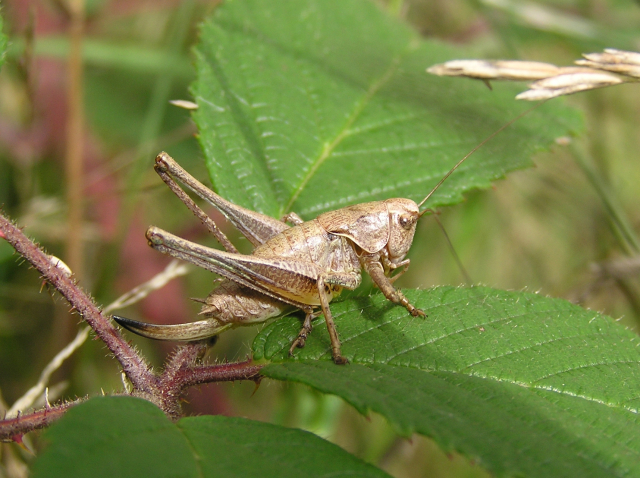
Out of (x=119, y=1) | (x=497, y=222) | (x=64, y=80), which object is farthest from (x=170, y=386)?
(x=119, y=1)

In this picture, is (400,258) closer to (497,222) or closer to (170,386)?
(170,386)

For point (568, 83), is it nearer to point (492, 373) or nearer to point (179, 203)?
point (492, 373)

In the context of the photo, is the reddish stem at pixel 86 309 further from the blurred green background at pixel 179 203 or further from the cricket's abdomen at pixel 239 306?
the blurred green background at pixel 179 203

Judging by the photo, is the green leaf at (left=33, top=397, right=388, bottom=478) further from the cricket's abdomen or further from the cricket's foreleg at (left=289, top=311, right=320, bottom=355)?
the cricket's abdomen

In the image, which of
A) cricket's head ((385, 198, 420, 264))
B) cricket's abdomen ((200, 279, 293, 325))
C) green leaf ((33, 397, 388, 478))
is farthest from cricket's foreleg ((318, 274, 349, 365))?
cricket's head ((385, 198, 420, 264))

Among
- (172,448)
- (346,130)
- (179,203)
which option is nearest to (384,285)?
(346,130)

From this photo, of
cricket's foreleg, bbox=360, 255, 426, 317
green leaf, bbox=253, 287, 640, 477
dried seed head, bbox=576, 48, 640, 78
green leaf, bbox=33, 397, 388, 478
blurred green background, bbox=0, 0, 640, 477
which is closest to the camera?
green leaf, bbox=33, 397, 388, 478

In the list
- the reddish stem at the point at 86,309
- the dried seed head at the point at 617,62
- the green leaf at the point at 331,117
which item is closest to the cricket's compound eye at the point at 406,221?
the green leaf at the point at 331,117
